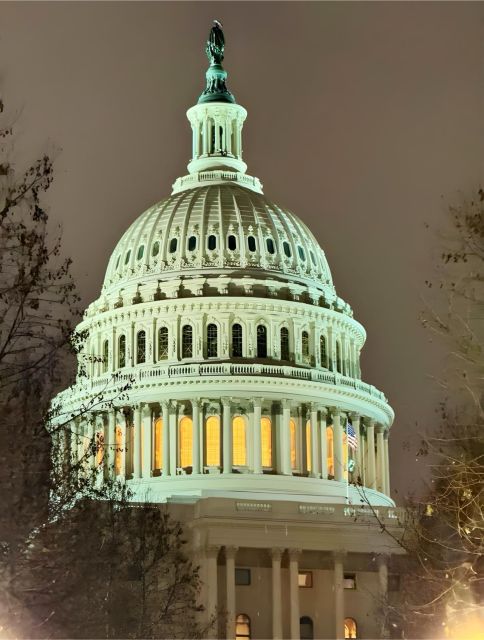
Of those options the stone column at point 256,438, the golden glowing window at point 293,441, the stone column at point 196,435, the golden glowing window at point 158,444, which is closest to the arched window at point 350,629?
the stone column at point 256,438

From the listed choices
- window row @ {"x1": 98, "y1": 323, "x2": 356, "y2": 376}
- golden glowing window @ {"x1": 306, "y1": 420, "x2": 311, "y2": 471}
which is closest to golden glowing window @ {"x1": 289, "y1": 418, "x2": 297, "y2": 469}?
golden glowing window @ {"x1": 306, "y1": 420, "x2": 311, "y2": 471}

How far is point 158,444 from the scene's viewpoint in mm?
127500

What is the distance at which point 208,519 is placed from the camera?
111 meters

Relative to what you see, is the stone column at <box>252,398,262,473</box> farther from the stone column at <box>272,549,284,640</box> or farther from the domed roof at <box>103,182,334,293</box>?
the stone column at <box>272,549,284,640</box>

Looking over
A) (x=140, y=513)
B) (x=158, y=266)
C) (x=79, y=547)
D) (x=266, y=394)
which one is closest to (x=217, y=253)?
(x=158, y=266)

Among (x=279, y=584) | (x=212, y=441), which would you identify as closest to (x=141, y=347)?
(x=212, y=441)

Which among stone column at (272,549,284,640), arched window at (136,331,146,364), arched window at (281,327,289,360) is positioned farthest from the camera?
arched window at (281,327,289,360)

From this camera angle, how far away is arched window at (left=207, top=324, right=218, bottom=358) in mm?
131500

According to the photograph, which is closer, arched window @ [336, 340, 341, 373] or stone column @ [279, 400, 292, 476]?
stone column @ [279, 400, 292, 476]

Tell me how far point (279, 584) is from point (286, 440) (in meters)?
18.2

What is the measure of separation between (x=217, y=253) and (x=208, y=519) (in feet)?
98.9

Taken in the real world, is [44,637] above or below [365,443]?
below

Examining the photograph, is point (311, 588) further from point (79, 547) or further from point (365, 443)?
point (79, 547)

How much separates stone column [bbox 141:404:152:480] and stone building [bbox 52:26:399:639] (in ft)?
0.51
